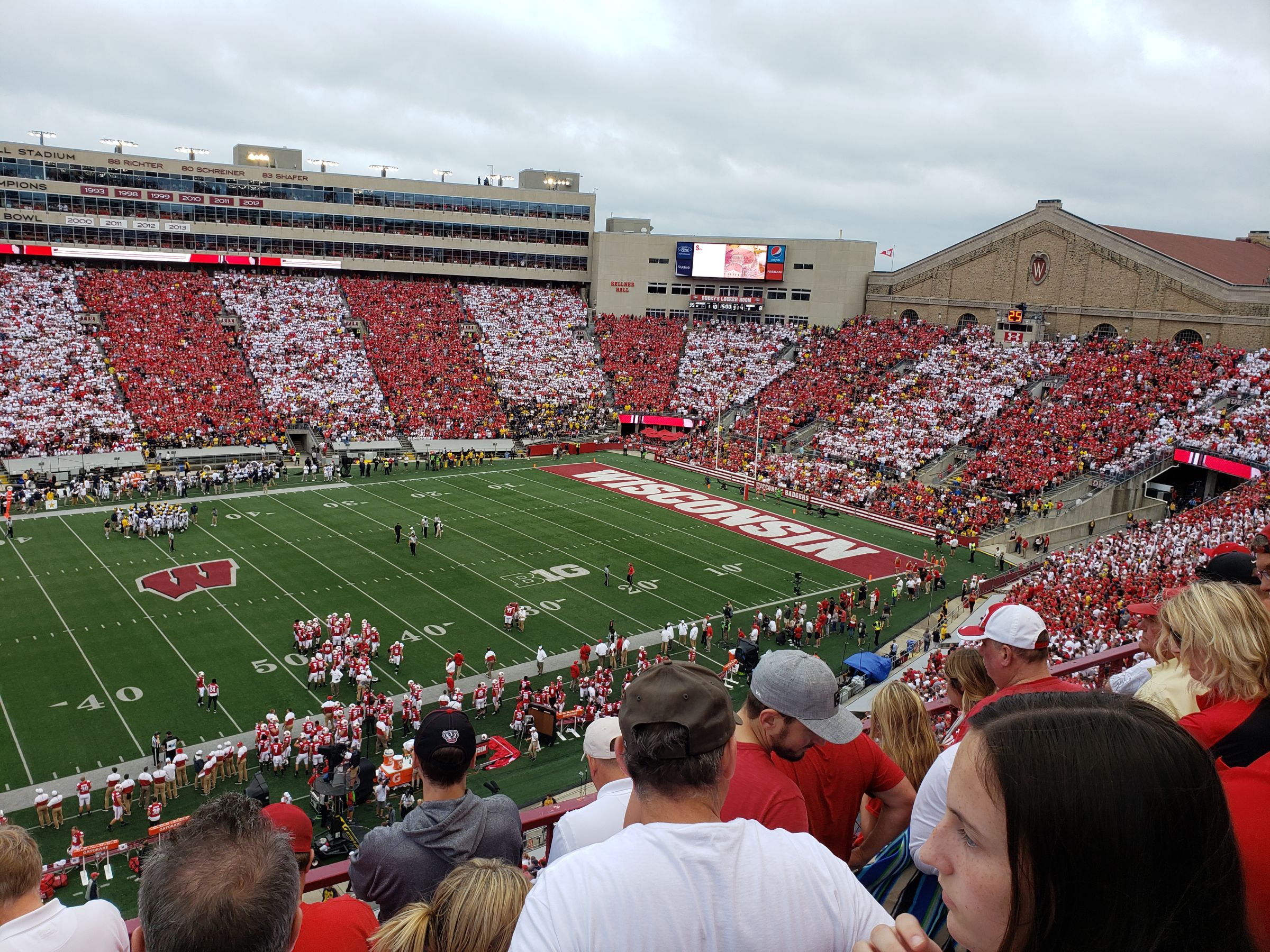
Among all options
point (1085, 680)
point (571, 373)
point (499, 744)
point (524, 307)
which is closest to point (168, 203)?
point (524, 307)

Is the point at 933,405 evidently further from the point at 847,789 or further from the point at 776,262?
the point at 847,789

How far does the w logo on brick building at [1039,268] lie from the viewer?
51.8 m

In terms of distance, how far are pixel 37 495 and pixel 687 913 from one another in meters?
40.7

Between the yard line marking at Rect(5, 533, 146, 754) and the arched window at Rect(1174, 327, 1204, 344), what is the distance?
49.2 m

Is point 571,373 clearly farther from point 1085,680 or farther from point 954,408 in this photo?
point 1085,680

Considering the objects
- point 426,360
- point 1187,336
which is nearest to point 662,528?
point 426,360

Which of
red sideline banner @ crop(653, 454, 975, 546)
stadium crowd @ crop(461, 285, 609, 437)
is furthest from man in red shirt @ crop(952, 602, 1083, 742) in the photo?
stadium crowd @ crop(461, 285, 609, 437)

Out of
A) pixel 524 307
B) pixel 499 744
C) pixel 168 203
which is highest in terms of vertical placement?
pixel 168 203

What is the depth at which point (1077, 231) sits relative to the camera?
5016 centimetres

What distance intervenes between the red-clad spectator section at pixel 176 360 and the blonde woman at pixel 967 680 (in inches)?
1719

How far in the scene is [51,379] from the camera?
43.2m

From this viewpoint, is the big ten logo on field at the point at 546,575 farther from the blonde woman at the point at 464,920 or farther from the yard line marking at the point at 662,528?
the blonde woman at the point at 464,920

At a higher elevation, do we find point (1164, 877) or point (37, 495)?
point (1164, 877)

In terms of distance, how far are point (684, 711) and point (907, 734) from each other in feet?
8.31
